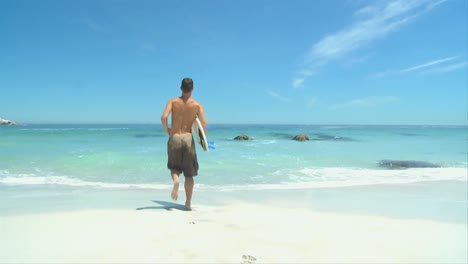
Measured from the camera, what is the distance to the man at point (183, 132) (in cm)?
523

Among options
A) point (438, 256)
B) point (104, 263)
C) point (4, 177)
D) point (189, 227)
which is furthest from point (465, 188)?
point (4, 177)

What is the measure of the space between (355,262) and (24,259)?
3295 millimetres

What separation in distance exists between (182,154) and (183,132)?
35 centimetres

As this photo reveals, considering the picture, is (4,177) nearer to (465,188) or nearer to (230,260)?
(230,260)

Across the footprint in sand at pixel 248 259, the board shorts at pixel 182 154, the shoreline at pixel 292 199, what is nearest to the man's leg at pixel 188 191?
the board shorts at pixel 182 154

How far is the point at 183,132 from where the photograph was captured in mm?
5320

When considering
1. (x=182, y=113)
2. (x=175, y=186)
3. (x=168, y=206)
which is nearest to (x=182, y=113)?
(x=182, y=113)

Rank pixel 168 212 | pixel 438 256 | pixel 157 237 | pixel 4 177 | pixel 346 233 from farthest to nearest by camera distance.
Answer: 1. pixel 4 177
2. pixel 168 212
3. pixel 346 233
4. pixel 157 237
5. pixel 438 256

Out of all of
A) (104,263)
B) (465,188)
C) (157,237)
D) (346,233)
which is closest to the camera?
(104,263)

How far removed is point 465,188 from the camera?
25.4ft

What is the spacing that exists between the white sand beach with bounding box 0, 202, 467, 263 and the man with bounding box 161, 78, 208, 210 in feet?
2.21

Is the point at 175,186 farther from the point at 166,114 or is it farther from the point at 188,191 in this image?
the point at 166,114

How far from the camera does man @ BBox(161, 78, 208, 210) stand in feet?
17.2

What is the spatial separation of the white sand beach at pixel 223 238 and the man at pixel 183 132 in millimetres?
675
